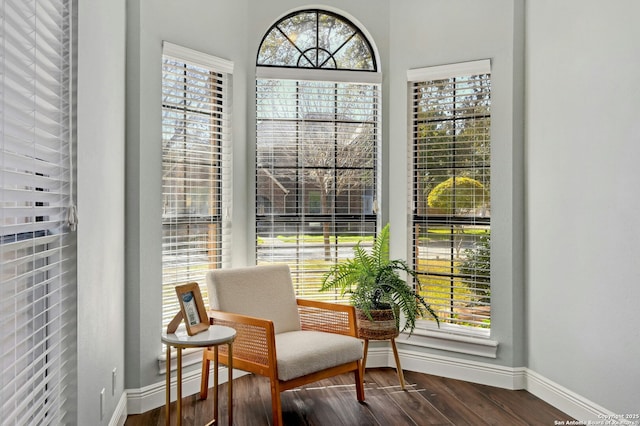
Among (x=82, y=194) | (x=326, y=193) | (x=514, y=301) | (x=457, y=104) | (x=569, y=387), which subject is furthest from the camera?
(x=326, y=193)

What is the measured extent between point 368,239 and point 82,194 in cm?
251

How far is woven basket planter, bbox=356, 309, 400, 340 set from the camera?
362 centimetres

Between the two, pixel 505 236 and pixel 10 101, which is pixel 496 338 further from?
pixel 10 101

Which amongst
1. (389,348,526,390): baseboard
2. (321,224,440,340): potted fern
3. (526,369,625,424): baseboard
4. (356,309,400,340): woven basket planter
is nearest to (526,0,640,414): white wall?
(526,369,625,424): baseboard

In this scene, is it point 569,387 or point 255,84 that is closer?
point 569,387

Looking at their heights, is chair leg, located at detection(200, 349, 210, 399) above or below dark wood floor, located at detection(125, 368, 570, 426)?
above

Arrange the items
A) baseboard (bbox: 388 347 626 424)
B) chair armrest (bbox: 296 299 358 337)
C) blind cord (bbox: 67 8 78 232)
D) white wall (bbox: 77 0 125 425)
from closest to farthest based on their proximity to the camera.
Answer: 1. blind cord (bbox: 67 8 78 232)
2. white wall (bbox: 77 0 125 425)
3. baseboard (bbox: 388 347 626 424)
4. chair armrest (bbox: 296 299 358 337)

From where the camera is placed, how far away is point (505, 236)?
3.71 metres

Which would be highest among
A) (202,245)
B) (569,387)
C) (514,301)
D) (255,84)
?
(255,84)

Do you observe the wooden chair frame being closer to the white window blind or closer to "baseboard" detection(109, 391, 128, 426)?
"baseboard" detection(109, 391, 128, 426)

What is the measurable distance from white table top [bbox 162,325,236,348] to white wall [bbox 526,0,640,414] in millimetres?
2001

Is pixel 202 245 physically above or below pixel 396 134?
below

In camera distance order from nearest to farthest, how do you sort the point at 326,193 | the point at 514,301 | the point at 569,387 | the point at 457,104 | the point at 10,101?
the point at 10,101 < the point at 569,387 < the point at 514,301 < the point at 457,104 < the point at 326,193

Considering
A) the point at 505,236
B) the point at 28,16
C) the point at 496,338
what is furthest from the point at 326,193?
the point at 28,16
